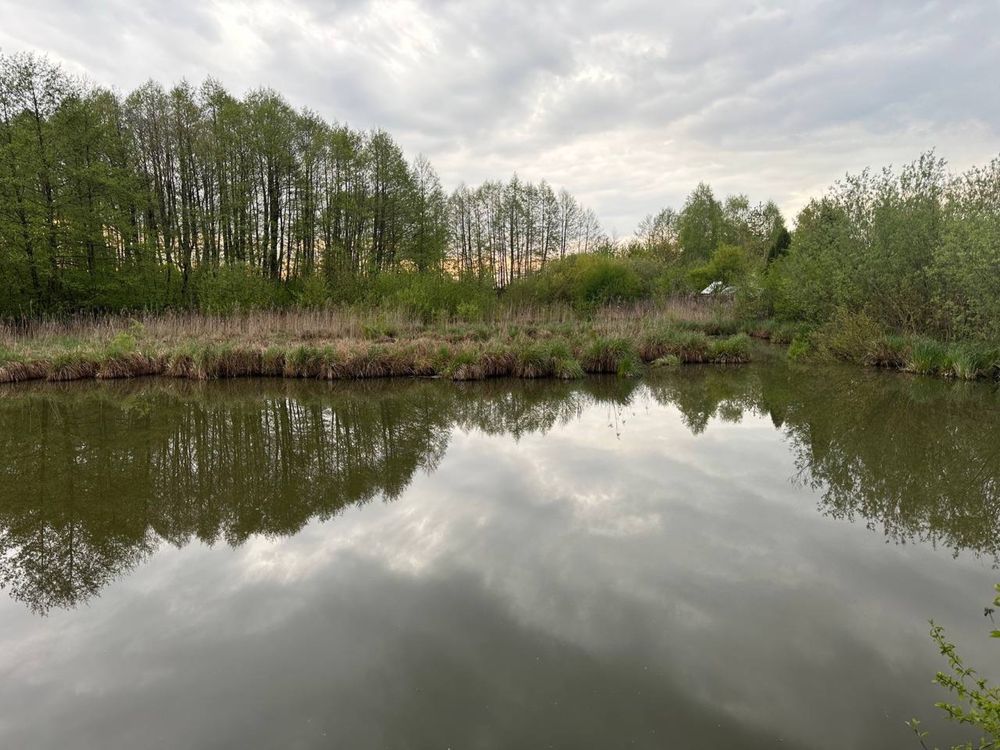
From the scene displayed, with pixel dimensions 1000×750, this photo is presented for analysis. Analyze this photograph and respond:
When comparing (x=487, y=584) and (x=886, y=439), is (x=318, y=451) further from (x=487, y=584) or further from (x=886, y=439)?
(x=886, y=439)

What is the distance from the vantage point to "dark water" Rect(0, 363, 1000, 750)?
A: 2283mm

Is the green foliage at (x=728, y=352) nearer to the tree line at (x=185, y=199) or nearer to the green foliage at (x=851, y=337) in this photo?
the green foliage at (x=851, y=337)

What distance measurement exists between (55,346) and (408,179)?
16.7 metres

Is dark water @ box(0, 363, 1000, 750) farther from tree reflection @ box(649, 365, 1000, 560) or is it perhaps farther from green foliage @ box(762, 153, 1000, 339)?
green foliage @ box(762, 153, 1000, 339)

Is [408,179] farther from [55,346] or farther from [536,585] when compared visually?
[536,585]

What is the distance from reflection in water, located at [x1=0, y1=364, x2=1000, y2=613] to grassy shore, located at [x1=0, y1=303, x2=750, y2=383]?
766 millimetres

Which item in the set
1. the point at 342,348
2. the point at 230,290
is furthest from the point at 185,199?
the point at 342,348

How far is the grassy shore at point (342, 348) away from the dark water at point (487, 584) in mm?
4308


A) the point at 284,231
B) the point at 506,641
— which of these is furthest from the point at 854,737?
the point at 284,231

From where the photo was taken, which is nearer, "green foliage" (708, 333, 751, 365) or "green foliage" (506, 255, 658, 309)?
"green foliage" (708, 333, 751, 365)

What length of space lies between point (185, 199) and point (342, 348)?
575 inches

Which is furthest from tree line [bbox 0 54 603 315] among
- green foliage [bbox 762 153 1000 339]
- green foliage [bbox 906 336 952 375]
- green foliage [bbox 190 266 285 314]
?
green foliage [bbox 906 336 952 375]

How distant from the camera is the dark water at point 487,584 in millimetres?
2283

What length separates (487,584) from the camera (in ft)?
10.9
